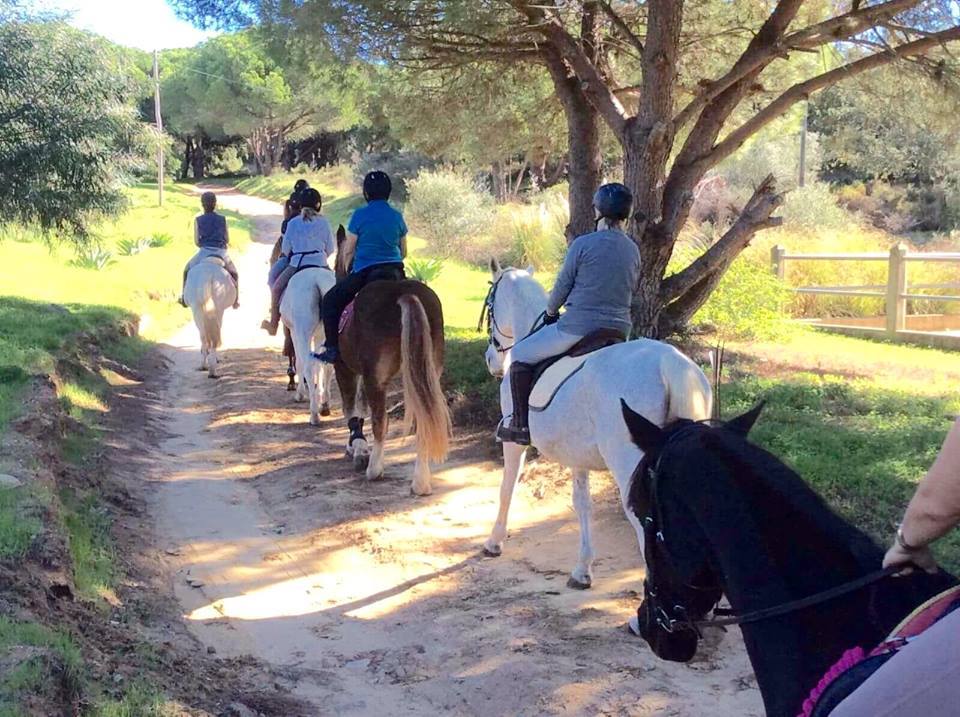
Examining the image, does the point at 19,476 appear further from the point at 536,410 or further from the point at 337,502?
the point at 536,410

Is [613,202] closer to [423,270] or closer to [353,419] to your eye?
[353,419]

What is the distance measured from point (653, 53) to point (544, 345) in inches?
188

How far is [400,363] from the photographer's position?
8.88 meters

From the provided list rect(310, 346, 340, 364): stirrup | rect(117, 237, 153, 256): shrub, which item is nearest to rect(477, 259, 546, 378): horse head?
rect(310, 346, 340, 364): stirrup

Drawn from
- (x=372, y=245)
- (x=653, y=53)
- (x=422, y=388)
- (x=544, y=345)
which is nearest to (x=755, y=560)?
(x=544, y=345)

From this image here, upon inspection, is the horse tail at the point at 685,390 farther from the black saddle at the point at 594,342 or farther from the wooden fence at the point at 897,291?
the wooden fence at the point at 897,291

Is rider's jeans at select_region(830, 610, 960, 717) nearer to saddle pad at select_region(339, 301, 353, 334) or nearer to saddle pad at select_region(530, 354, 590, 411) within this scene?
saddle pad at select_region(530, 354, 590, 411)

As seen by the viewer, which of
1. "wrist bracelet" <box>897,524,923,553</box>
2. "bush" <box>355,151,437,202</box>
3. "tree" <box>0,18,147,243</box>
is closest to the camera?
"wrist bracelet" <box>897,524,923,553</box>

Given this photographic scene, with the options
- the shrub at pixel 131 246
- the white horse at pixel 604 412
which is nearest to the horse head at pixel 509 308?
the white horse at pixel 604 412

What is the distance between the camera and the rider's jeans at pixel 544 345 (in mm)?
6172

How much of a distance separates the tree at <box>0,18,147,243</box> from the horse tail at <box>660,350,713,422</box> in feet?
26.8

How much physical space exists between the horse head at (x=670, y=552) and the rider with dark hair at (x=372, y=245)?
618 centimetres

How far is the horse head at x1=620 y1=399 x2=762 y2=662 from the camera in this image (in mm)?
3031

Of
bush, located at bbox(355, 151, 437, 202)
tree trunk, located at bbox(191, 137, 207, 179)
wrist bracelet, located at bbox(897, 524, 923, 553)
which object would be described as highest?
tree trunk, located at bbox(191, 137, 207, 179)
